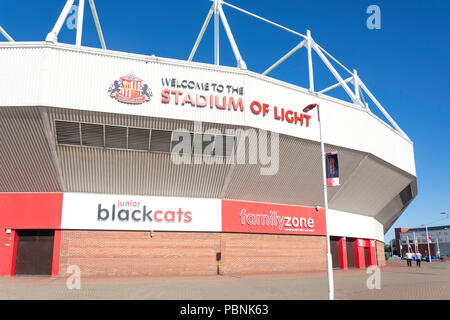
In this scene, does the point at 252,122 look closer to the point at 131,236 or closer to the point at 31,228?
the point at 131,236

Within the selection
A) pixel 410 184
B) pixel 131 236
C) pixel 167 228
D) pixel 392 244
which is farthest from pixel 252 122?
pixel 392 244

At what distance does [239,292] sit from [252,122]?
1096cm

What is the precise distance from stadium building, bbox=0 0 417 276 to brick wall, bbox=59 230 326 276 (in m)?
0.07

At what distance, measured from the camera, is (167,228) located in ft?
77.9

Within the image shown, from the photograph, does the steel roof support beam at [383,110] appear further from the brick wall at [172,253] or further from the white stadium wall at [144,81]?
the brick wall at [172,253]

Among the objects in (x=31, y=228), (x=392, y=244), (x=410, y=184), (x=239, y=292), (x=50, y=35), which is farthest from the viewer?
(x=392, y=244)

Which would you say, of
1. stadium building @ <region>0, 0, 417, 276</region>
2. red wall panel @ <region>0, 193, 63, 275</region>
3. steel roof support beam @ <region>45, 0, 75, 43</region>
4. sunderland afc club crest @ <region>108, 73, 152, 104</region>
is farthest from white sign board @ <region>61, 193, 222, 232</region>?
steel roof support beam @ <region>45, 0, 75, 43</region>

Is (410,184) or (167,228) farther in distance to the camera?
(410,184)

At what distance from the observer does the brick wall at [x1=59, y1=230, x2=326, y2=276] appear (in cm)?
2214

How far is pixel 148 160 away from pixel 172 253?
21.2 feet

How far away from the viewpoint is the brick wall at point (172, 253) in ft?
72.6

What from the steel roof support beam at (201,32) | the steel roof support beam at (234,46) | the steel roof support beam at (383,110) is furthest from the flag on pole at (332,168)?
the steel roof support beam at (383,110)

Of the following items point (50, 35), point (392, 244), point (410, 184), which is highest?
point (50, 35)

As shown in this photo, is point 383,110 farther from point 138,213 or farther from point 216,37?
point 138,213
